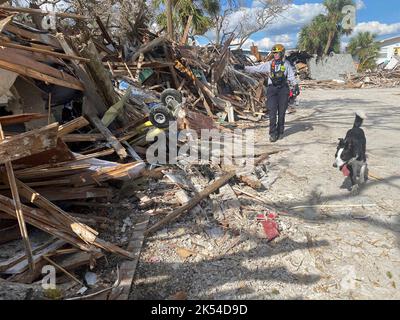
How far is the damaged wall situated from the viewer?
2991cm

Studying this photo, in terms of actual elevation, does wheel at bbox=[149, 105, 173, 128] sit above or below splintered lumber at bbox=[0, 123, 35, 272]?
above

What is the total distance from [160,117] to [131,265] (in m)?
3.12

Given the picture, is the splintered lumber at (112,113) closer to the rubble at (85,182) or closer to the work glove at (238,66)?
the rubble at (85,182)

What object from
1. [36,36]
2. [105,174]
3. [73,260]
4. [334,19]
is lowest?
[73,260]

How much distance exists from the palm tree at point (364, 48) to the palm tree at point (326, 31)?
5.18 feet

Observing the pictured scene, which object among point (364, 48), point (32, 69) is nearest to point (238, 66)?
point (32, 69)

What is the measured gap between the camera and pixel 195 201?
3996 mm

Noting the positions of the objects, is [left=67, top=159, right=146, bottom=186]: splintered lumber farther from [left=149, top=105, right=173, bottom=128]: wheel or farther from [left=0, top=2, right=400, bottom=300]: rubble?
[left=149, top=105, right=173, bottom=128]: wheel

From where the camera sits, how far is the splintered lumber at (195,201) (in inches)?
140

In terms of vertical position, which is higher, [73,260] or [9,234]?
[9,234]

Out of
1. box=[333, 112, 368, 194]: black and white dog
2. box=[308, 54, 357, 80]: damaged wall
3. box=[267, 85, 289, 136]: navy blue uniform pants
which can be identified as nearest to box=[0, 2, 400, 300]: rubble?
box=[333, 112, 368, 194]: black and white dog

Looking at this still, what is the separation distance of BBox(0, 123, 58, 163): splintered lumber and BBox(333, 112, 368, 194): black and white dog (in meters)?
3.61

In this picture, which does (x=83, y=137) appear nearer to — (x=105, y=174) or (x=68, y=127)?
(x=68, y=127)
